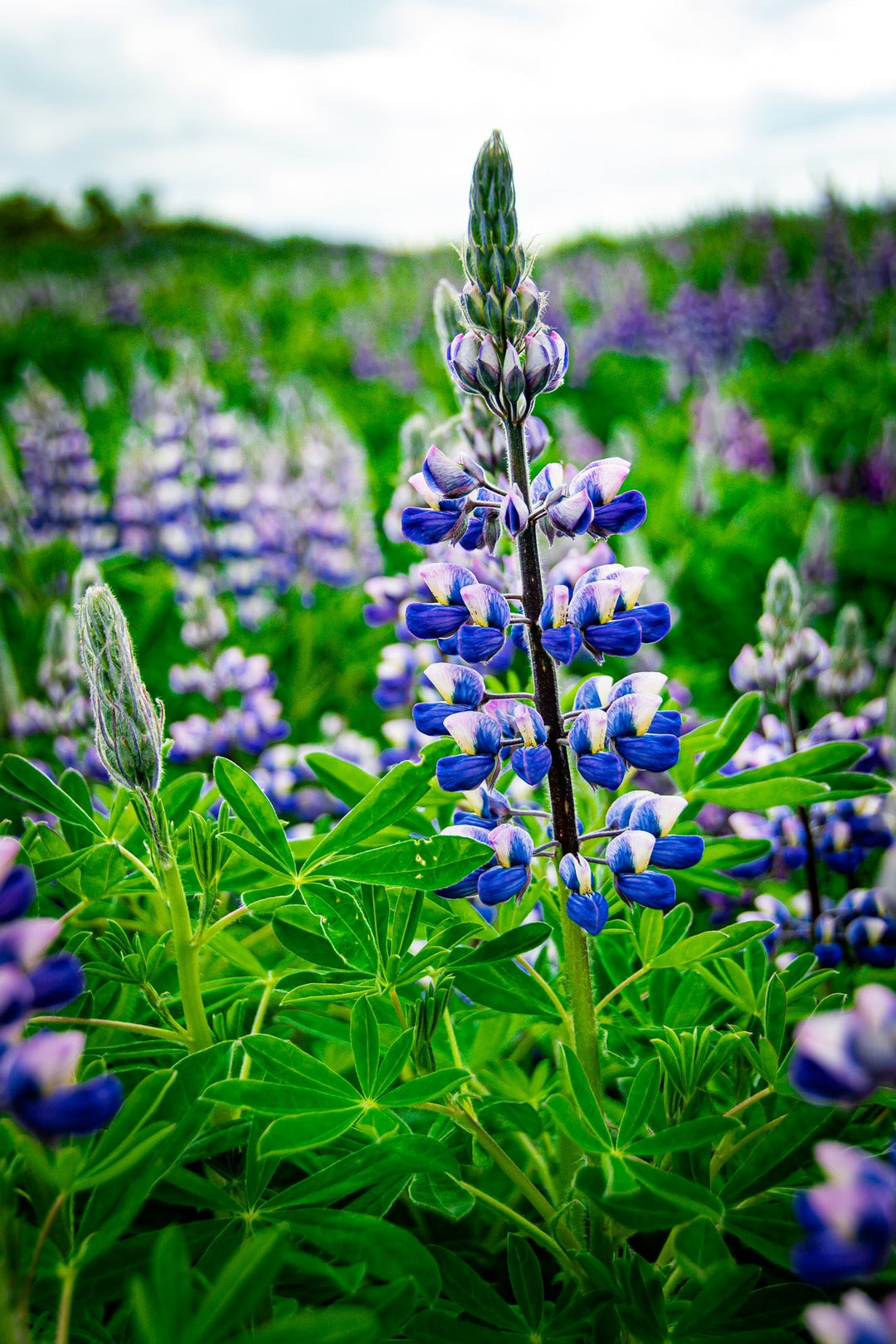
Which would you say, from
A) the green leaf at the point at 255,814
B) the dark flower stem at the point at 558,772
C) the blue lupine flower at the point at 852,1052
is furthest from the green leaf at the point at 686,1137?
the green leaf at the point at 255,814

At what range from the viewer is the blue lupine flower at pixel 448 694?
97 cm

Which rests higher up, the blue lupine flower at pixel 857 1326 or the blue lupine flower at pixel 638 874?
the blue lupine flower at pixel 638 874

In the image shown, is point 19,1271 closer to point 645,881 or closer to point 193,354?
point 645,881

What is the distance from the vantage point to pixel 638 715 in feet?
3.06

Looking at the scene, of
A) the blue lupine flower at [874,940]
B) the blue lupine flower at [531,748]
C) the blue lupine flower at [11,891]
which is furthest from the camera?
the blue lupine flower at [874,940]

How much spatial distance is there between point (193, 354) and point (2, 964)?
2.73 meters

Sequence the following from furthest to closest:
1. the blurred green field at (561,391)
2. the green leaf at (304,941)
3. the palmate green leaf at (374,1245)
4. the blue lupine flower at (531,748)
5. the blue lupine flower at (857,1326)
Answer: the blurred green field at (561,391)
the green leaf at (304,941)
the blue lupine flower at (531,748)
the palmate green leaf at (374,1245)
the blue lupine flower at (857,1326)

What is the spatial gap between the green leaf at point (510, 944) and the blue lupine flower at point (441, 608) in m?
0.31

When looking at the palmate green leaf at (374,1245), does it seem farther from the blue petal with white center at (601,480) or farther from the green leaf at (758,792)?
the blue petal with white center at (601,480)

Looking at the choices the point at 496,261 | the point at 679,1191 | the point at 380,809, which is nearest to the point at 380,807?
the point at 380,809

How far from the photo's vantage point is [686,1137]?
837 mm

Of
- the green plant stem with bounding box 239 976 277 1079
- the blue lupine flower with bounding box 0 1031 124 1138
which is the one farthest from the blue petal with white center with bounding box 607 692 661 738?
the blue lupine flower with bounding box 0 1031 124 1138

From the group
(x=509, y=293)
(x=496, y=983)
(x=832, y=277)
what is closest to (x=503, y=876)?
(x=496, y=983)

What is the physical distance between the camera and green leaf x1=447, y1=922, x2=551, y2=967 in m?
A: 0.92
